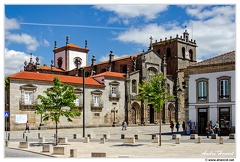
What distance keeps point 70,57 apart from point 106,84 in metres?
17.4

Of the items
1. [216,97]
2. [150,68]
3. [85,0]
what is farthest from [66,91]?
[150,68]

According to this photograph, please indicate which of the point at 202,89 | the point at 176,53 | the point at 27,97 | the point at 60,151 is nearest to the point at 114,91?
the point at 27,97

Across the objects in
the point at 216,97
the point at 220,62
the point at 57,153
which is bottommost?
the point at 57,153

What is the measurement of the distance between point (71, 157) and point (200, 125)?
18.2m

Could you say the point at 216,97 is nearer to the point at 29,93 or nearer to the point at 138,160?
the point at 138,160

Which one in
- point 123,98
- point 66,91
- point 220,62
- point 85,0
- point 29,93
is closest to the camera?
point 85,0

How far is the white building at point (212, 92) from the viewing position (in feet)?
101

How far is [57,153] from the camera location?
1919 cm

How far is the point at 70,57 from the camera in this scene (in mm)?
65688

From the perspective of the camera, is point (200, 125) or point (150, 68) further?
point (150, 68)

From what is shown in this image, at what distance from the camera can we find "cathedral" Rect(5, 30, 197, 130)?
4012 centimetres

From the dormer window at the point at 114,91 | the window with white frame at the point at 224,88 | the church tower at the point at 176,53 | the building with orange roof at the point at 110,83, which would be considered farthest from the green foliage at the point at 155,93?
the church tower at the point at 176,53

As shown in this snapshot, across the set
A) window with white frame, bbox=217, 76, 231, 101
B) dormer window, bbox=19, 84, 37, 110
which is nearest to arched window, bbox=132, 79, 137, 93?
dormer window, bbox=19, 84, 37, 110

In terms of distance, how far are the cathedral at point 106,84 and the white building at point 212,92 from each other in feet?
4.17
